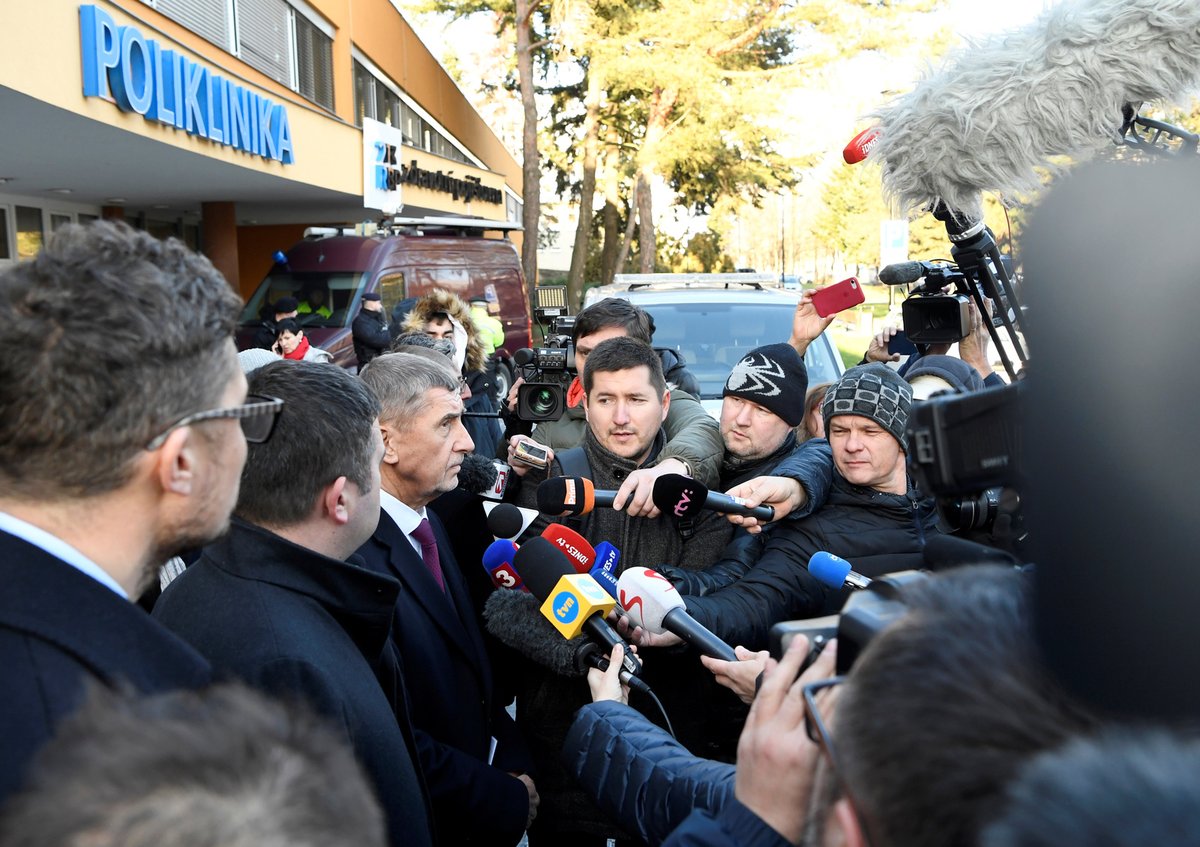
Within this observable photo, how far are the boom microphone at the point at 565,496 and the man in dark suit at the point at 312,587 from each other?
0.67 meters

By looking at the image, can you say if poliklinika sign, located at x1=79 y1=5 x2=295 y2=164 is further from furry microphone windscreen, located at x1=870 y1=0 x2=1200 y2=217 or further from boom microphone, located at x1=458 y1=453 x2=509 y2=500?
furry microphone windscreen, located at x1=870 y1=0 x2=1200 y2=217

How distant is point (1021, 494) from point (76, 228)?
1335mm

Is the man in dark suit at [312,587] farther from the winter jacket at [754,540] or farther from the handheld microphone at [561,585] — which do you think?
the winter jacket at [754,540]

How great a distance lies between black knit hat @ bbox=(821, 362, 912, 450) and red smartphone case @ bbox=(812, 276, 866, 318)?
3.43 feet

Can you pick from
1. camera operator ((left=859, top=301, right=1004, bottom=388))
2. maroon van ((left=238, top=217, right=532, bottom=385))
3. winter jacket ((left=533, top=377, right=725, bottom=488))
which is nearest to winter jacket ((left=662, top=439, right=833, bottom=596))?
winter jacket ((left=533, top=377, right=725, bottom=488))

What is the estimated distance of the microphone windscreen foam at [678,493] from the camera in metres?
2.75

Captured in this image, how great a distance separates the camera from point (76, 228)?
1.54 m

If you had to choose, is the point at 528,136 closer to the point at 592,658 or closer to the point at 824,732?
the point at 592,658

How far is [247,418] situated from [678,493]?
1.25 m

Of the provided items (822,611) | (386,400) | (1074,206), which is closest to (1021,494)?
(1074,206)

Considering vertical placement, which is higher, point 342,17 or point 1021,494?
point 342,17

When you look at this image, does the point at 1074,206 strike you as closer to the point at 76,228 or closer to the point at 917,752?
the point at 917,752

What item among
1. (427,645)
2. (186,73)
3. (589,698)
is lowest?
(589,698)

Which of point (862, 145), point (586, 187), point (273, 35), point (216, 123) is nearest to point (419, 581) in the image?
point (862, 145)
